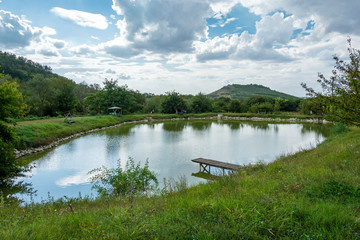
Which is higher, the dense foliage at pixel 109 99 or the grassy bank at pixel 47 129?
the dense foliage at pixel 109 99

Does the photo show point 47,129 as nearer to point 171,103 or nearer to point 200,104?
point 171,103

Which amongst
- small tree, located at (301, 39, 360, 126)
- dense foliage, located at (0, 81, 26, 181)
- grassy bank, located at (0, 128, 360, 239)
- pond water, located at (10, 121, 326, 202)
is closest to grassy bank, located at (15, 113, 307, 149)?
pond water, located at (10, 121, 326, 202)

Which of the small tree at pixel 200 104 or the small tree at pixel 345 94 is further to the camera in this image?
the small tree at pixel 200 104

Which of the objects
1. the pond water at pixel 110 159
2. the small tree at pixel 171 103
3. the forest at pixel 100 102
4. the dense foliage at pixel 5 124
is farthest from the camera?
the small tree at pixel 171 103

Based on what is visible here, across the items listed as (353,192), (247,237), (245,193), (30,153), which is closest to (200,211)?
(247,237)

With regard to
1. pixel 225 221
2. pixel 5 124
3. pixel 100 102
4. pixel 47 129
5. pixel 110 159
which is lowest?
pixel 110 159

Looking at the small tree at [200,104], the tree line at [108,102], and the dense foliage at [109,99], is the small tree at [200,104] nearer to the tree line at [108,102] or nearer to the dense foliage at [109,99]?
the tree line at [108,102]

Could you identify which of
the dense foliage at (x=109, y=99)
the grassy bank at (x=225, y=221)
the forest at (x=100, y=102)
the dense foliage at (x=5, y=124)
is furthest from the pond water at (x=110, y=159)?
the dense foliage at (x=109, y=99)

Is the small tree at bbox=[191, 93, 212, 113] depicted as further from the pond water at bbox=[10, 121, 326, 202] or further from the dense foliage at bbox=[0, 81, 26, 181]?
the dense foliage at bbox=[0, 81, 26, 181]

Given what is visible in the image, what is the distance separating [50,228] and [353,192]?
5025 millimetres

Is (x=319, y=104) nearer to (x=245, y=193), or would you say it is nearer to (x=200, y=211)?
(x=245, y=193)

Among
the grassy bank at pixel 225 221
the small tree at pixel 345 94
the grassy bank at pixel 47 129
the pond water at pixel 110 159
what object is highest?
the small tree at pixel 345 94

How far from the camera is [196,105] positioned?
54969 millimetres

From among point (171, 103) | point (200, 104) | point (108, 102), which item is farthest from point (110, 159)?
point (200, 104)
